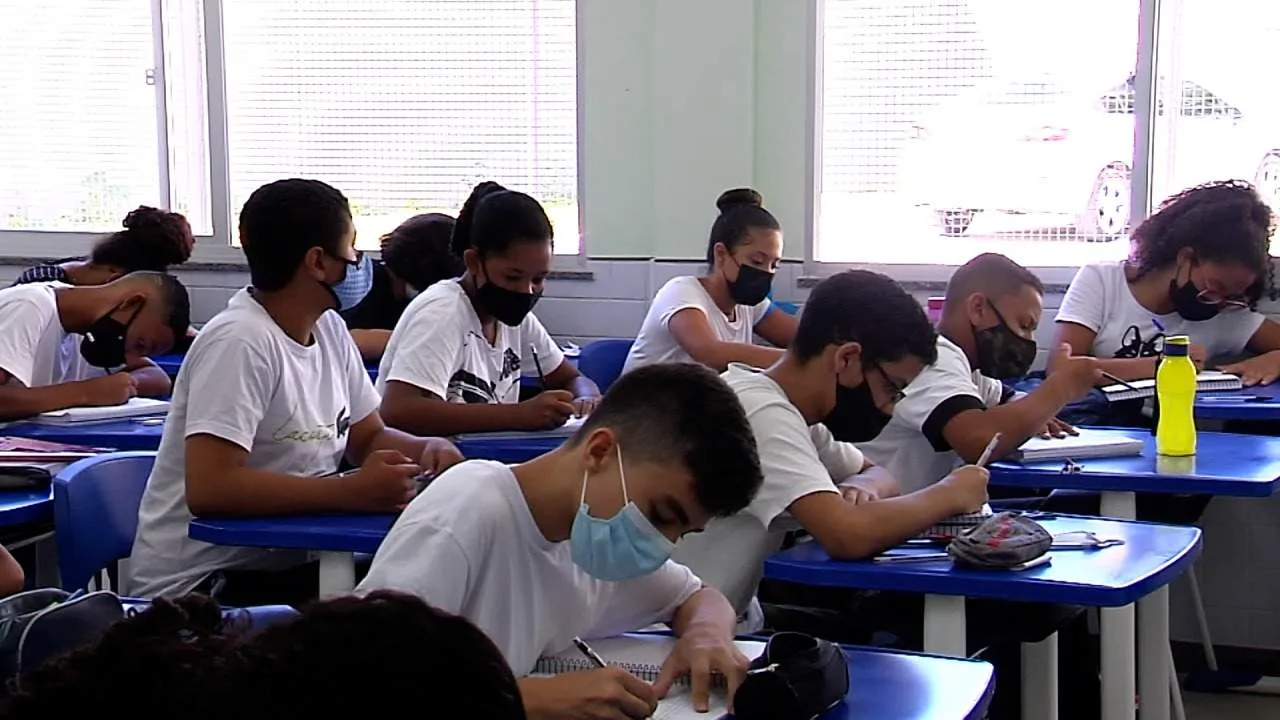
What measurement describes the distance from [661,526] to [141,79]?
4.71 metres

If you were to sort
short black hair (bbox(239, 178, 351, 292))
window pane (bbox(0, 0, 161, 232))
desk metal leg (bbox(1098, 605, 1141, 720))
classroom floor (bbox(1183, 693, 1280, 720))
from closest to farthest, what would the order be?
desk metal leg (bbox(1098, 605, 1141, 720)), short black hair (bbox(239, 178, 351, 292)), classroom floor (bbox(1183, 693, 1280, 720)), window pane (bbox(0, 0, 161, 232))

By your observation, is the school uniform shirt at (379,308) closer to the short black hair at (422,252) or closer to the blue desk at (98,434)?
the short black hair at (422,252)

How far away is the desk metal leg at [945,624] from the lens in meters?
2.24

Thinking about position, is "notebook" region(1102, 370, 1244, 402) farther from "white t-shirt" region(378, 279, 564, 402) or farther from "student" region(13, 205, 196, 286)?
"student" region(13, 205, 196, 286)

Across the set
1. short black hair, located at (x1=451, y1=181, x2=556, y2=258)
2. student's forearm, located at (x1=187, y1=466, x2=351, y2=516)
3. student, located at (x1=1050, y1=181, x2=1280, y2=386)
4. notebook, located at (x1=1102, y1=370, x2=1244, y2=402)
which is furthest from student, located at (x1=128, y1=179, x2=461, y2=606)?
student, located at (x1=1050, y1=181, x2=1280, y2=386)

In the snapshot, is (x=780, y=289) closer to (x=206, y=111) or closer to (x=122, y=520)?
(x=206, y=111)

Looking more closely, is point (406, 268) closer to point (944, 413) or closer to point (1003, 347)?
point (1003, 347)

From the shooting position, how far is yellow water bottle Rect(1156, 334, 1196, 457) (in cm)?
321

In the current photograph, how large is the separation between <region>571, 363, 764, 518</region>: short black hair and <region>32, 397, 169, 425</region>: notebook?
210 cm

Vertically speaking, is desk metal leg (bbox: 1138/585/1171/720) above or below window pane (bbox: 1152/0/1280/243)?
below

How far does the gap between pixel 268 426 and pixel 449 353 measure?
897mm

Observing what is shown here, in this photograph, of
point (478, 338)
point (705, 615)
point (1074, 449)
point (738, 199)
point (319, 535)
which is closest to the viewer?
point (705, 615)

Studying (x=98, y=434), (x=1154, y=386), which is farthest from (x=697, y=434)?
(x=1154, y=386)

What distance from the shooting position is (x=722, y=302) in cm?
448
